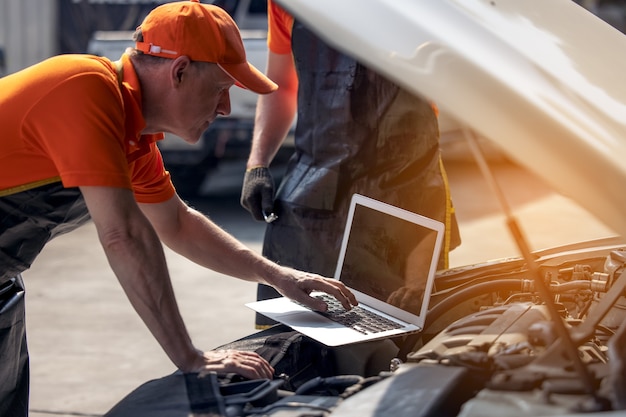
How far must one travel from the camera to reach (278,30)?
119 inches

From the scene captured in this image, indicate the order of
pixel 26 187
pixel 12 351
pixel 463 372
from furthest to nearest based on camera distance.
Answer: pixel 12 351 → pixel 26 187 → pixel 463 372

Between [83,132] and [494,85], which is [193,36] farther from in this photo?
[494,85]

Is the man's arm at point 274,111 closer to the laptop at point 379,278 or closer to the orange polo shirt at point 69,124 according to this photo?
the laptop at point 379,278

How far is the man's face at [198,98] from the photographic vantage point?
1.92 metres

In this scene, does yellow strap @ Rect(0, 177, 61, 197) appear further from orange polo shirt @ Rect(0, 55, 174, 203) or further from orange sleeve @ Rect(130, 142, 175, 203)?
orange sleeve @ Rect(130, 142, 175, 203)

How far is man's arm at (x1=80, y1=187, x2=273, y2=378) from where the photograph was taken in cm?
172

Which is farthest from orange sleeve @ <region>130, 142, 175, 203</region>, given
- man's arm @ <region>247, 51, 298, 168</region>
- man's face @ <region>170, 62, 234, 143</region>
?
man's arm @ <region>247, 51, 298, 168</region>

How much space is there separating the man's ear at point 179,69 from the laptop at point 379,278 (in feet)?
1.95

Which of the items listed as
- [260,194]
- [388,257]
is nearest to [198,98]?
[388,257]

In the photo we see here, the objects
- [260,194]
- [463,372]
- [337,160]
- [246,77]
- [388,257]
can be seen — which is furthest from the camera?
[260,194]

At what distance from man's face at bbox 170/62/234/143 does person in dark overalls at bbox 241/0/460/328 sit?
0.79 m

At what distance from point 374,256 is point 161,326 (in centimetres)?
70

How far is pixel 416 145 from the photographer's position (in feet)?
9.04

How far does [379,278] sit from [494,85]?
1007 mm
